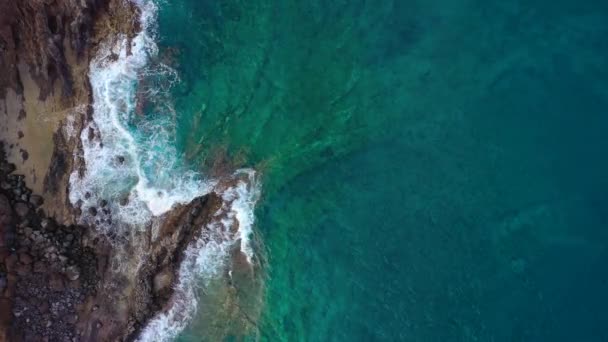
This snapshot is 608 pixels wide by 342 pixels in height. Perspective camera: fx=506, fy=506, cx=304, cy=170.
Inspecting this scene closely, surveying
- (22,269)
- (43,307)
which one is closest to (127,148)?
(22,269)

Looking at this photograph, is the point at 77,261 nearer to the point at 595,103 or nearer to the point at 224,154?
the point at 224,154

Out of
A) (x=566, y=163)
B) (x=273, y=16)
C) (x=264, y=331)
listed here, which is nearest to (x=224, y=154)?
(x=273, y=16)

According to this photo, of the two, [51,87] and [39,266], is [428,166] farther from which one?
[39,266]

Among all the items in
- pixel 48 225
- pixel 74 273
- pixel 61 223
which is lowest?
pixel 74 273

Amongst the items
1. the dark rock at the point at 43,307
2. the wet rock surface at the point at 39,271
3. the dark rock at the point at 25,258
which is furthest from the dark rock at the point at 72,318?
the dark rock at the point at 25,258

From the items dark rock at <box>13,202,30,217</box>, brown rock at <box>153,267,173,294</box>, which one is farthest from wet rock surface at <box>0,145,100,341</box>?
brown rock at <box>153,267,173,294</box>

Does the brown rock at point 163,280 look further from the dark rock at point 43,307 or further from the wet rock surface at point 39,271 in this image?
the dark rock at point 43,307
